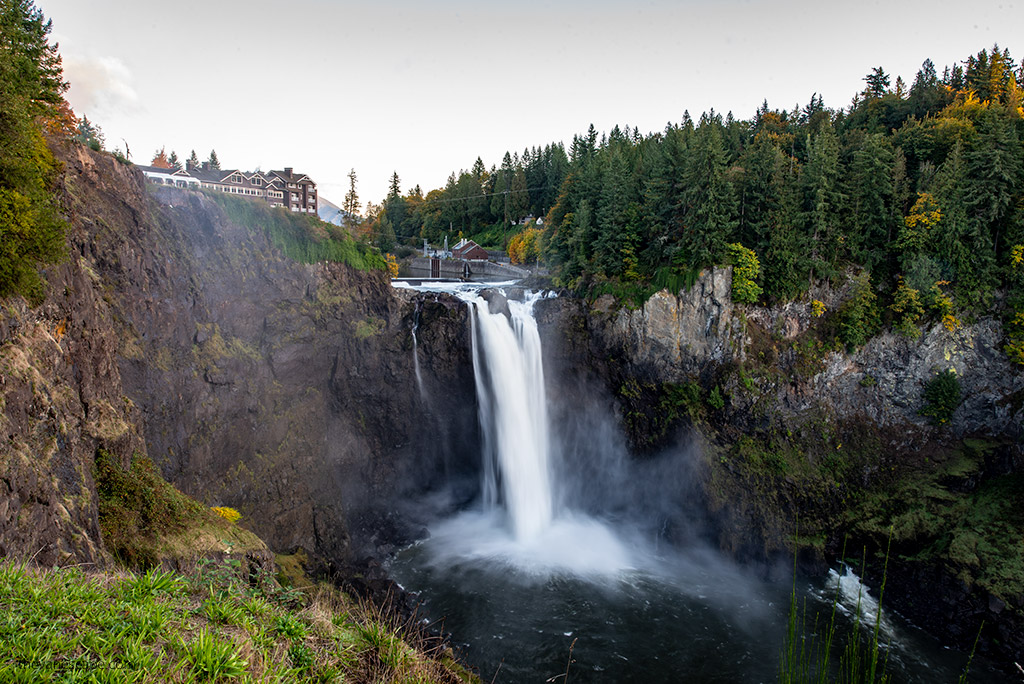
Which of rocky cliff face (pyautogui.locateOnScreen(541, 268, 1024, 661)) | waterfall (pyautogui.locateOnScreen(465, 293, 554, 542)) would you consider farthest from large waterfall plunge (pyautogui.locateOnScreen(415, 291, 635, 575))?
rocky cliff face (pyautogui.locateOnScreen(541, 268, 1024, 661))

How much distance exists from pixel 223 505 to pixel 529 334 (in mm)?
15518

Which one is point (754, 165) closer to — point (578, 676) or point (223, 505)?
point (578, 676)

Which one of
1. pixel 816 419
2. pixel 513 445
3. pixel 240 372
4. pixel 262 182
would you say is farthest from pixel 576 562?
pixel 262 182

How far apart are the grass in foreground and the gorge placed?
11.7 metres

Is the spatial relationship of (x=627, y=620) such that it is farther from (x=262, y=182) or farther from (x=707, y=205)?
(x=262, y=182)

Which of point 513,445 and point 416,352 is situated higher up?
point 416,352

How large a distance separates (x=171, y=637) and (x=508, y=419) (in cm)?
2193

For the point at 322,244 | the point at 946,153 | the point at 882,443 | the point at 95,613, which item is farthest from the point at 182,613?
the point at 946,153

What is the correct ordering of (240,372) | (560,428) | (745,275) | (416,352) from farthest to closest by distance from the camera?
(560,428)
(416,352)
(745,275)
(240,372)

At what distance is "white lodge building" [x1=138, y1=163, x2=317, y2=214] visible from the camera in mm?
39062

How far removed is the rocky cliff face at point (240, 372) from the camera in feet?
44.2

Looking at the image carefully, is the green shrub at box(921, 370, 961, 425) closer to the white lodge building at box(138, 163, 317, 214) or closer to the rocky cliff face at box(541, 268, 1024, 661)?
the rocky cliff face at box(541, 268, 1024, 661)

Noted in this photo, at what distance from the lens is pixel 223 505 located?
21.9m

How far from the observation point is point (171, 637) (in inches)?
215
